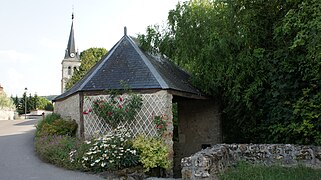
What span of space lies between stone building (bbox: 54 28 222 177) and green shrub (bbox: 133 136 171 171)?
614 millimetres

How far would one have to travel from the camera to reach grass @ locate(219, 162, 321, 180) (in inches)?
214

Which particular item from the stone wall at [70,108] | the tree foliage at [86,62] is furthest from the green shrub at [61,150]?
the tree foliage at [86,62]

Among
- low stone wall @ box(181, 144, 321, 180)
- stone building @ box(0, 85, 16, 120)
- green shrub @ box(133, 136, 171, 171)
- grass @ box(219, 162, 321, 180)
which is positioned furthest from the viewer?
stone building @ box(0, 85, 16, 120)

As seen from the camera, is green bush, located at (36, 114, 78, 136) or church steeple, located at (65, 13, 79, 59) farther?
church steeple, located at (65, 13, 79, 59)

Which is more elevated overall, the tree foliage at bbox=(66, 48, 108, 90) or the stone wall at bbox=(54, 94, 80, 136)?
the tree foliage at bbox=(66, 48, 108, 90)

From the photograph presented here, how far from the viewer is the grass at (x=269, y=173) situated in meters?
5.44

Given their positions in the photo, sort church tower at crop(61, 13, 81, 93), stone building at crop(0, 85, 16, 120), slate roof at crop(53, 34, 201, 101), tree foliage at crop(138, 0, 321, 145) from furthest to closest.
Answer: church tower at crop(61, 13, 81, 93), stone building at crop(0, 85, 16, 120), slate roof at crop(53, 34, 201, 101), tree foliage at crop(138, 0, 321, 145)

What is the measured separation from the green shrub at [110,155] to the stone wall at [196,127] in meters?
4.51

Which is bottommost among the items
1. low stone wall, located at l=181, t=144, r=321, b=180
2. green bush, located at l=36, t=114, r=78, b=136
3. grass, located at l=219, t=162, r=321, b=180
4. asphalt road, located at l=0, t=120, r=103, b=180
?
asphalt road, located at l=0, t=120, r=103, b=180

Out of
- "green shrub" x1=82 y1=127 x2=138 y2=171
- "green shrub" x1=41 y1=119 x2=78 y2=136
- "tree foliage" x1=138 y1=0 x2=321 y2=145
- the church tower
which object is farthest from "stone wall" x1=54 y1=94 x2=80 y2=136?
the church tower

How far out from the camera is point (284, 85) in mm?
8320

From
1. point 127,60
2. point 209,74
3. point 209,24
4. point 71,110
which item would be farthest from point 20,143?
point 209,24

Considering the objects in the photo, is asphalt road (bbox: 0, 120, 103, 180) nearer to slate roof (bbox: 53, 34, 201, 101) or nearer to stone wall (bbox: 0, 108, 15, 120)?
slate roof (bbox: 53, 34, 201, 101)

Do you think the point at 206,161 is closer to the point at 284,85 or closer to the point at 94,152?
the point at 94,152
